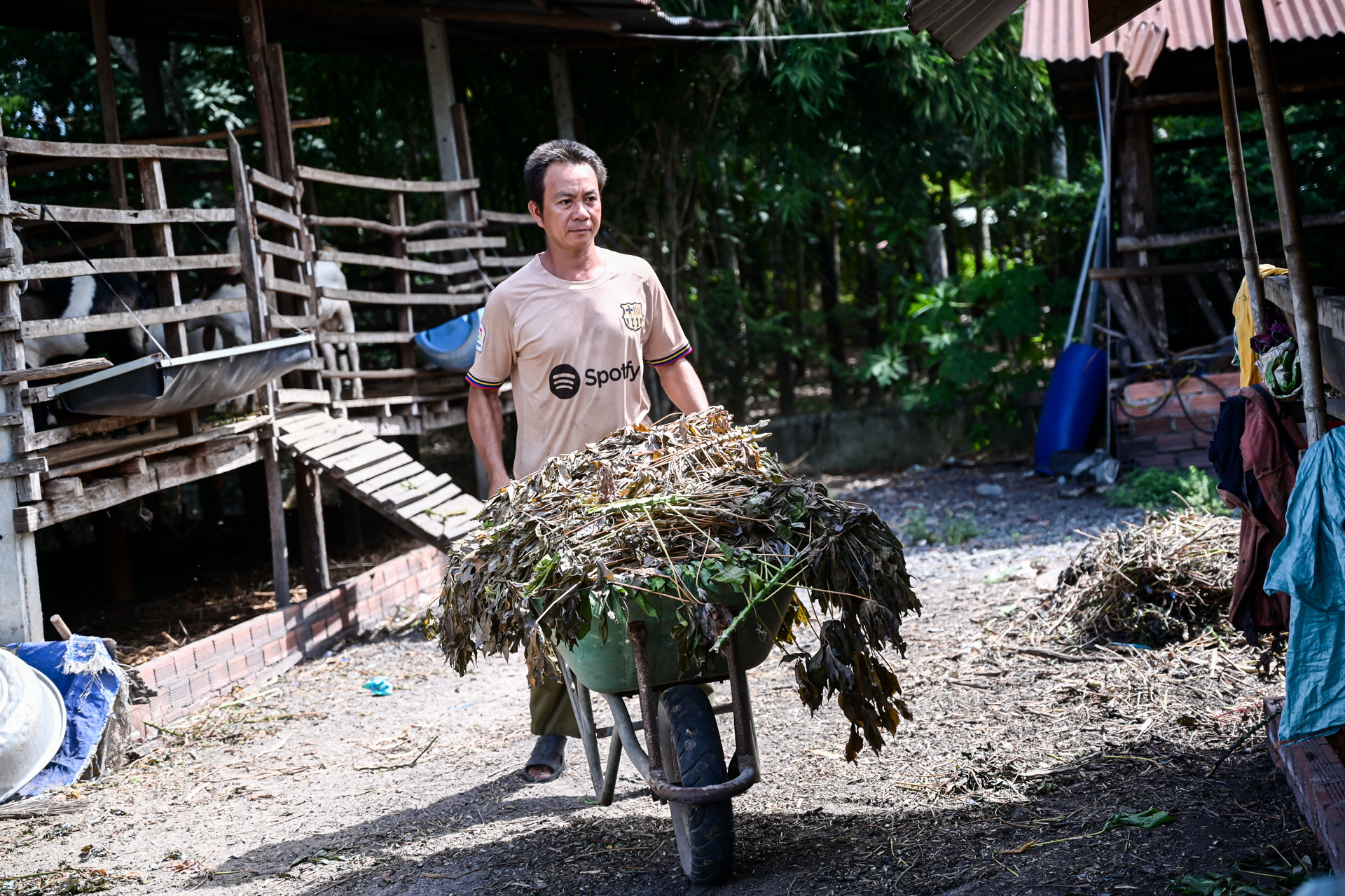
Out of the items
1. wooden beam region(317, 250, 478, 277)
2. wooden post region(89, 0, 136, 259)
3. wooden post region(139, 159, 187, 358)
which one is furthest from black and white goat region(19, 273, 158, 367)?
wooden beam region(317, 250, 478, 277)

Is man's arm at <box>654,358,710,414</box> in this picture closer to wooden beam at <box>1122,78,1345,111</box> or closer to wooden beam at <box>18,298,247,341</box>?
wooden beam at <box>18,298,247,341</box>

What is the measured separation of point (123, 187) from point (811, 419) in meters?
7.38

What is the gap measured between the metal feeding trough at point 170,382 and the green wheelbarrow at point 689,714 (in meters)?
3.26

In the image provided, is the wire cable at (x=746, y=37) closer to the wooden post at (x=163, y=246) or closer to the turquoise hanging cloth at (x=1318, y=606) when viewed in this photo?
the wooden post at (x=163, y=246)

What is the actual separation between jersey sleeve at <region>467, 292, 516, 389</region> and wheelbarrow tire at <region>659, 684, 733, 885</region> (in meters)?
1.33

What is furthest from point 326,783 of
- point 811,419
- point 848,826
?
point 811,419

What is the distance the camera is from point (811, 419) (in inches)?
497

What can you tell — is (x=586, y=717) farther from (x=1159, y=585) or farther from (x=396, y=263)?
(x=396, y=263)

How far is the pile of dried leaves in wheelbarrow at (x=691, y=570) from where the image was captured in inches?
108

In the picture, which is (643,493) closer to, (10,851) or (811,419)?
(10,851)

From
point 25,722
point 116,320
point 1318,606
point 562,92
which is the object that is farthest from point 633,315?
point 562,92

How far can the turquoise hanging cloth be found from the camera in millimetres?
A: 2496

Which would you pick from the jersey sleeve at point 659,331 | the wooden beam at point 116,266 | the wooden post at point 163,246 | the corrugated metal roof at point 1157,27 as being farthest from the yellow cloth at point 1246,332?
the wooden post at point 163,246

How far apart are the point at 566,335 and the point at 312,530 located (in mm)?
4498
